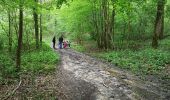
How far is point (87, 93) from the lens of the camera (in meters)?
12.0

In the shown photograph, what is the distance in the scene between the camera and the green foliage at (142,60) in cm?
1746

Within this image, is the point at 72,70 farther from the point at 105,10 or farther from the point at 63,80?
the point at 105,10

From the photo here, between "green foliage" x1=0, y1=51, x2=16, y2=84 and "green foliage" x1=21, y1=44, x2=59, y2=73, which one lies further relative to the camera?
"green foliage" x1=21, y1=44, x2=59, y2=73

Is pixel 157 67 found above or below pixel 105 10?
below

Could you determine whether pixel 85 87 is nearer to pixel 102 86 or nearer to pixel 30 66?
pixel 102 86

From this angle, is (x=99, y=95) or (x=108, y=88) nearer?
(x=99, y=95)

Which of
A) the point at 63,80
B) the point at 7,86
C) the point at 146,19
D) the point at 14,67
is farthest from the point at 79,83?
the point at 146,19

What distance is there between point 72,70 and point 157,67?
→ 5.37 metres

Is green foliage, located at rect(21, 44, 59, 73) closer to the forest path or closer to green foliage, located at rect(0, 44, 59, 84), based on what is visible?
green foliage, located at rect(0, 44, 59, 84)

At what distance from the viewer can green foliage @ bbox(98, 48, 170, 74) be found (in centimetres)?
1746

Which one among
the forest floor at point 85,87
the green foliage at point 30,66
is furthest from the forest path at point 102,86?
the green foliage at point 30,66

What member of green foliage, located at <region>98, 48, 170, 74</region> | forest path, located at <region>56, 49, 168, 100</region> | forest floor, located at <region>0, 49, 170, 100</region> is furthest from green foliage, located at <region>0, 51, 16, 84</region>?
green foliage, located at <region>98, 48, 170, 74</region>

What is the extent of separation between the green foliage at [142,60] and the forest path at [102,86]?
Result: 4.70ft

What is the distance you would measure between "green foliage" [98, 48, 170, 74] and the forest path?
143cm
